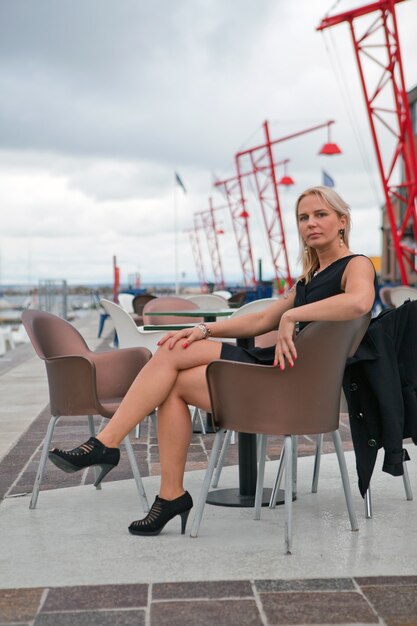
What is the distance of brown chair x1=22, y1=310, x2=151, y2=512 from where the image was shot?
342cm

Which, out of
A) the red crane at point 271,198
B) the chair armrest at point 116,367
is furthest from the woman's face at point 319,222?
the red crane at point 271,198

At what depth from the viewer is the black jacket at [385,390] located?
10.2 ft

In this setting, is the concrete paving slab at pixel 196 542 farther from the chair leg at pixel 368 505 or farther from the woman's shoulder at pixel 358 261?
the woman's shoulder at pixel 358 261

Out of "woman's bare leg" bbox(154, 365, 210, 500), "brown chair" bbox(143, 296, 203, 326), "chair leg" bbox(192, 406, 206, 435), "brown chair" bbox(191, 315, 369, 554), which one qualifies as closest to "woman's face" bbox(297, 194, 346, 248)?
"brown chair" bbox(191, 315, 369, 554)

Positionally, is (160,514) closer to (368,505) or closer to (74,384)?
(74,384)

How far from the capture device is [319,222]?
3240 mm

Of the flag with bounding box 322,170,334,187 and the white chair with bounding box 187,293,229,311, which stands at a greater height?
the flag with bounding box 322,170,334,187

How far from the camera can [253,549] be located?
2885 millimetres

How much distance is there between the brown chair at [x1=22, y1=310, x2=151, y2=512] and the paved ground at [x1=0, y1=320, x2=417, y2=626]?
0.98 feet

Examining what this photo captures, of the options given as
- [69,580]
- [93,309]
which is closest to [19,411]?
[69,580]

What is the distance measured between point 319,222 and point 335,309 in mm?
394

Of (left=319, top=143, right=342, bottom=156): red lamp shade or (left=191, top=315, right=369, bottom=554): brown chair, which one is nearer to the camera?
(left=191, top=315, right=369, bottom=554): brown chair

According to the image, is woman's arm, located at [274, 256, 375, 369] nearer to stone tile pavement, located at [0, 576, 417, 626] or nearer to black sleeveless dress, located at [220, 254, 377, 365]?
black sleeveless dress, located at [220, 254, 377, 365]

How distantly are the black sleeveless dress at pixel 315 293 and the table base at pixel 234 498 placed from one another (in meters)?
0.64
